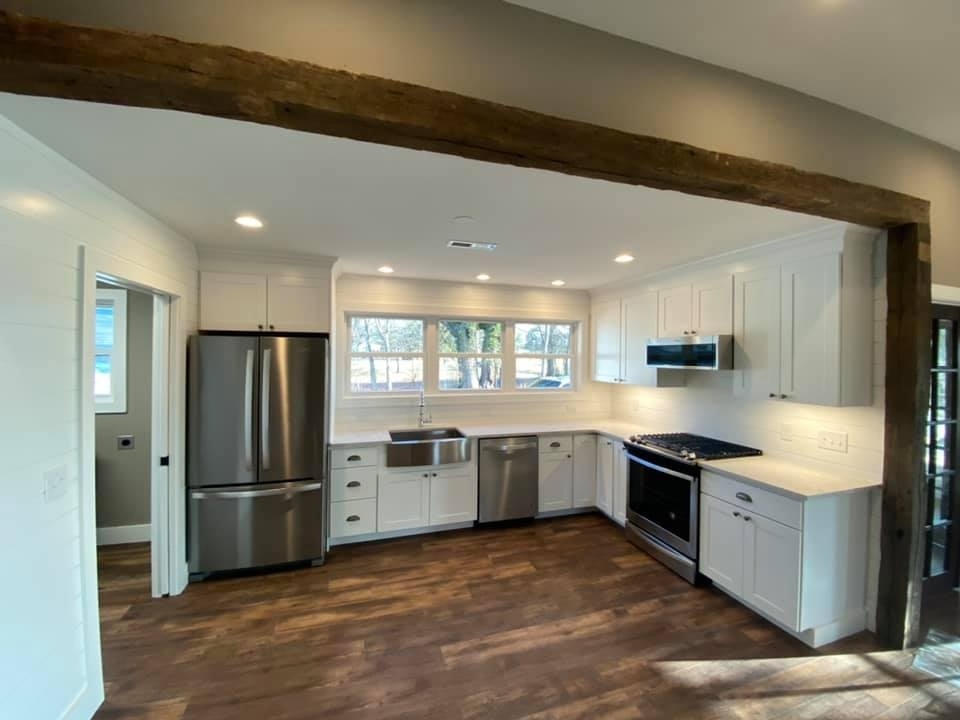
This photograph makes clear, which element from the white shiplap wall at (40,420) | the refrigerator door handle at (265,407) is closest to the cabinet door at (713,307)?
the refrigerator door handle at (265,407)

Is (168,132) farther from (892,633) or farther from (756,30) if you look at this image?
(892,633)

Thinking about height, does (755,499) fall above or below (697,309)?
below

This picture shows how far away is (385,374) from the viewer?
4.06 m

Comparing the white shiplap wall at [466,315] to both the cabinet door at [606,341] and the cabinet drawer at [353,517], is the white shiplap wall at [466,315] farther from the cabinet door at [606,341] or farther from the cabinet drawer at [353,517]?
the cabinet drawer at [353,517]

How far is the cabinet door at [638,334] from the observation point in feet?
12.0

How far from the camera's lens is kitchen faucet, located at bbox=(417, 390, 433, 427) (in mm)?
4027

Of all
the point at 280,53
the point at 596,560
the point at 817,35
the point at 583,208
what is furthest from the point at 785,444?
the point at 280,53

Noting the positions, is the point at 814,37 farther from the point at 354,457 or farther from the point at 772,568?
the point at 354,457

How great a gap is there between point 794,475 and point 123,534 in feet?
→ 16.9

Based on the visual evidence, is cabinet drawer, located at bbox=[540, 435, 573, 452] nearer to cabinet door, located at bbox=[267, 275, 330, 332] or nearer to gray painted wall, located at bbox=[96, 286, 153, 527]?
cabinet door, located at bbox=[267, 275, 330, 332]

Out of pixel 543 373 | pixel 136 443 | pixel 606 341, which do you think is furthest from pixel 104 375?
pixel 606 341

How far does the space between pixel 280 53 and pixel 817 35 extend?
5.45 ft

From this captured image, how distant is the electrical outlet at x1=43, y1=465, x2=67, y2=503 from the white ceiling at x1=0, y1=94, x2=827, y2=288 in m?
1.29

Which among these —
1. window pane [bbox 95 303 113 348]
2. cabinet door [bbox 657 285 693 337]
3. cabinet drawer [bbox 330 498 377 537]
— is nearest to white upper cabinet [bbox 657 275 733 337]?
cabinet door [bbox 657 285 693 337]
